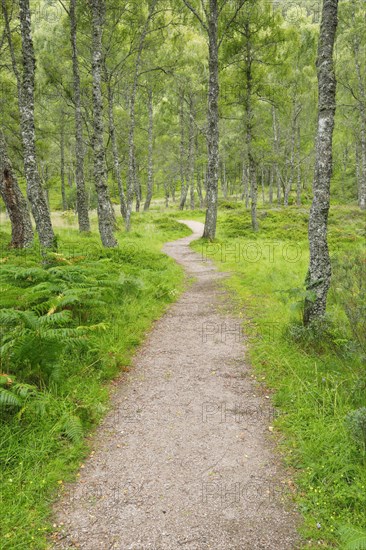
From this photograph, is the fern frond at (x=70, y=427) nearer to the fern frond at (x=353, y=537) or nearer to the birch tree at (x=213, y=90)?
the fern frond at (x=353, y=537)

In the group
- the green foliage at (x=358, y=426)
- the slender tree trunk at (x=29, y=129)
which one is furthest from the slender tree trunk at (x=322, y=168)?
the slender tree trunk at (x=29, y=129)

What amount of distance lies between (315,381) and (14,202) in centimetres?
1102

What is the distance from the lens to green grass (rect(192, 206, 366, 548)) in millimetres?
3092

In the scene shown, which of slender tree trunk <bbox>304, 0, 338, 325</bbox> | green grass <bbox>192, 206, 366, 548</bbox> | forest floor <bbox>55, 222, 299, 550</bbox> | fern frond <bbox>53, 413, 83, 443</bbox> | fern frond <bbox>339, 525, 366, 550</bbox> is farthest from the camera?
slender tree trunk <bbox>304, 0, 338, 325</bbox>

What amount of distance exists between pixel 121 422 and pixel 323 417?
8.00 feet

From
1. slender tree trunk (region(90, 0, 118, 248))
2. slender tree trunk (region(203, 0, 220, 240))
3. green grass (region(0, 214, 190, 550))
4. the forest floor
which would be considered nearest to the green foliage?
the forest floor

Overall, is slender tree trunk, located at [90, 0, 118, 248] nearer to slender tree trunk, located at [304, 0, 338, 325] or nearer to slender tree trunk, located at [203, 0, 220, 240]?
slender tree trunk, located at [203, 0, 220, 240]

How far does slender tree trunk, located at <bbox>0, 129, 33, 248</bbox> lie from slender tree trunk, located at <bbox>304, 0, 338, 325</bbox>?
9.88 metres

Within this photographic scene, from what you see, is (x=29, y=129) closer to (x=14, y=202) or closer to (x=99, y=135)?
(x=99, y=135)

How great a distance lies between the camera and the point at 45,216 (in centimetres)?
973

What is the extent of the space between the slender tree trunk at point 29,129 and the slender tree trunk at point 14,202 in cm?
251

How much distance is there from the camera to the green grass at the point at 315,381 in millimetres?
3092

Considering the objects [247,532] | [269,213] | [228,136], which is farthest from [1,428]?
[228,136]

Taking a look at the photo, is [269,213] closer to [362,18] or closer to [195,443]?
[362,18]
